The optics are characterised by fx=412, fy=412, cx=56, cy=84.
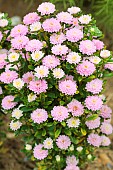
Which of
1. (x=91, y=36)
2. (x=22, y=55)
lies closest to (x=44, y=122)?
(x=22, y=55)

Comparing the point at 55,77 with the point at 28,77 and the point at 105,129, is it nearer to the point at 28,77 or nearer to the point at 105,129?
the point at 28,77

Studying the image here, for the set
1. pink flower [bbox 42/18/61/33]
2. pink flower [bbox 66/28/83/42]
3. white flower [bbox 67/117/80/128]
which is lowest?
white flower [bbox 67/117/80/128]

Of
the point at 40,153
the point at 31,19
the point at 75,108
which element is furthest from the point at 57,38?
the point at 40,153

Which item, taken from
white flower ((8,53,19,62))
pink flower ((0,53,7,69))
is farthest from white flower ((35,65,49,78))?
pink flower ((0,53,7,69))

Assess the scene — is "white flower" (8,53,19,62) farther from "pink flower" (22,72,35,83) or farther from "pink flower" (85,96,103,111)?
"pink flower" (85,96,103,111)

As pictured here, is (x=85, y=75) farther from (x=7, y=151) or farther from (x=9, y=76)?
(x=7, y=151)

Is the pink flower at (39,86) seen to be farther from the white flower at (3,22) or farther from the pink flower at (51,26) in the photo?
the white flower at (3,22)

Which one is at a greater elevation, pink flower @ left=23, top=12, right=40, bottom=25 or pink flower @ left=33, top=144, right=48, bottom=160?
pink flower @ left=23, top=12, right=40, bottom=25
